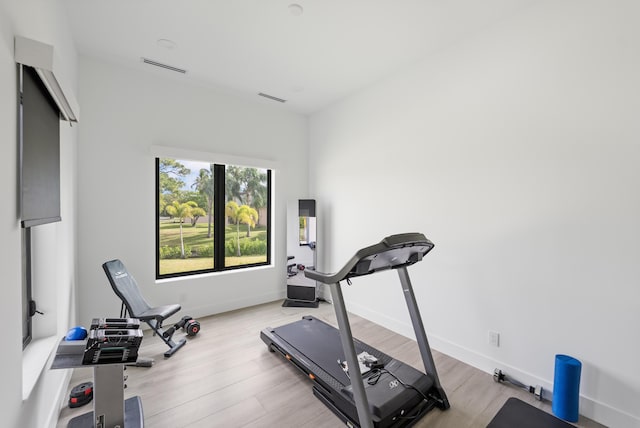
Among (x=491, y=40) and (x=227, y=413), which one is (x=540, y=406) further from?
(x=491, y=40)

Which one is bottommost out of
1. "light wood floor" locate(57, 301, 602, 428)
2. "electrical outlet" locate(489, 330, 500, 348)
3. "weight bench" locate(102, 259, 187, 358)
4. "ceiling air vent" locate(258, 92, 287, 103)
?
"light wood floor" locate(57, 301, 602, 428)

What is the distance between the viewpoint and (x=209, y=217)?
401 centimetres

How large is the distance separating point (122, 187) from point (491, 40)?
4.07 metres

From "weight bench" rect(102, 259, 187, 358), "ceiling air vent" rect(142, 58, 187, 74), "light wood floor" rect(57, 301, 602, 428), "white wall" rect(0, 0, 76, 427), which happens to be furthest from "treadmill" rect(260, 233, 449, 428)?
"ceiling air vent" rect(142, 58, 187, 74)

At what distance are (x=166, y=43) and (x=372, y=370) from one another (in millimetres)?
3553

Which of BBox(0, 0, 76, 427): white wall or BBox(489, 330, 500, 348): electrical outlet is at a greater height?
BBox(0, 0, 76, 427): white wall

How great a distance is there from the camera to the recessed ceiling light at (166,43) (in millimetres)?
2740

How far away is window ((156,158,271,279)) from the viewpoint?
3672 millimetres

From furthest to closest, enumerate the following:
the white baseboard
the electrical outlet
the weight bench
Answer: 1. the weight bench
2. the electrical outlet
3. the white baseboard

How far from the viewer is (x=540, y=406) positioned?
2.08 meters

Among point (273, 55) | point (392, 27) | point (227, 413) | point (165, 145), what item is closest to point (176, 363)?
point (227, 413)

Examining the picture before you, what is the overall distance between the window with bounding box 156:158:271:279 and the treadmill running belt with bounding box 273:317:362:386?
162cm

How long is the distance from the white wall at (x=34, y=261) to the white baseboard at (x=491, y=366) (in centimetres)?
302

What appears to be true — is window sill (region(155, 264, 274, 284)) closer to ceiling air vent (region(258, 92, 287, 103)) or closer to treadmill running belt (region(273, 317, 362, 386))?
treadmill running belt (region(273, 317, 362, 386))
